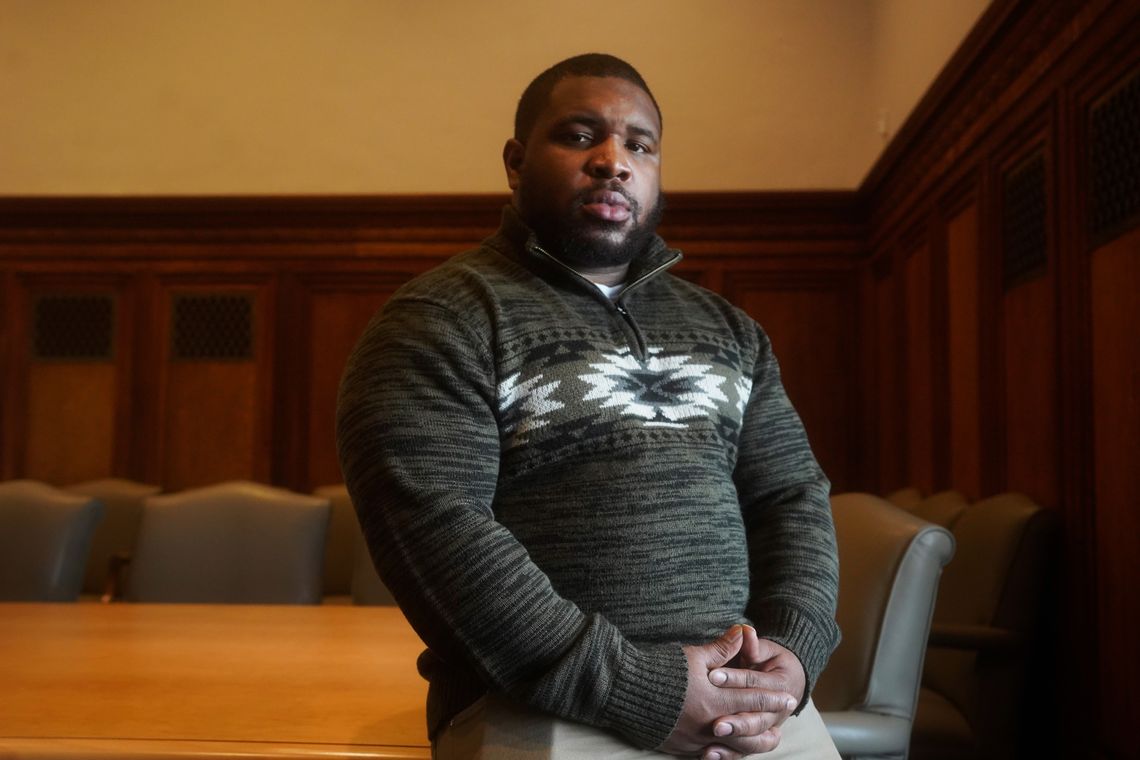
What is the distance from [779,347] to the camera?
5305 mm

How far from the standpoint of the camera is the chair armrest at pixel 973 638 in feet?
7.76

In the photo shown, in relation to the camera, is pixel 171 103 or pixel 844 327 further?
pixel 171 103

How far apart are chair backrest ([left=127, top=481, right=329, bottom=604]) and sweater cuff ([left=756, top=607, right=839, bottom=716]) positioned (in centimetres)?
168

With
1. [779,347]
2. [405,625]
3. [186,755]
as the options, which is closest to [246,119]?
[779,347]

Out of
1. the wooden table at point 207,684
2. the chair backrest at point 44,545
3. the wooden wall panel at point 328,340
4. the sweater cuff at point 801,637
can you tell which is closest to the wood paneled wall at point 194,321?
the wooden wall panel at point 328,340

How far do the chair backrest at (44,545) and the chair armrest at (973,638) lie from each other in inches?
85.2

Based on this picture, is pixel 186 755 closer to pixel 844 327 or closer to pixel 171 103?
pixel 844 327

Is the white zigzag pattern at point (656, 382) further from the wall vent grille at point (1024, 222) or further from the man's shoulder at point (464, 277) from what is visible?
the wall vent grille at point (1024, 222)

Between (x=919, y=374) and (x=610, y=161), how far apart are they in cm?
326

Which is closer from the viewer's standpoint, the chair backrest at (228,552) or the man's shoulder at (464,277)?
the man's shoulder at (464,277)

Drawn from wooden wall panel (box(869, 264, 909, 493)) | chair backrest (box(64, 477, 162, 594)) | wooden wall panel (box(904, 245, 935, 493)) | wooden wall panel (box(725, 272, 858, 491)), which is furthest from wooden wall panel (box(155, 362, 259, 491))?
wooden wall panel (box(904, 245, 935, 493))

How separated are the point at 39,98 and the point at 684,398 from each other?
5653mm

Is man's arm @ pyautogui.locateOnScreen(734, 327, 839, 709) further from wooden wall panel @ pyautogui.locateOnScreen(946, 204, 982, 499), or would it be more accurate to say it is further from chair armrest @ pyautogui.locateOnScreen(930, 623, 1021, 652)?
wooden wall panel @ pyautogui.locateOnScreen(946, 204, 982, 499)

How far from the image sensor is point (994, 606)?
100 inches
